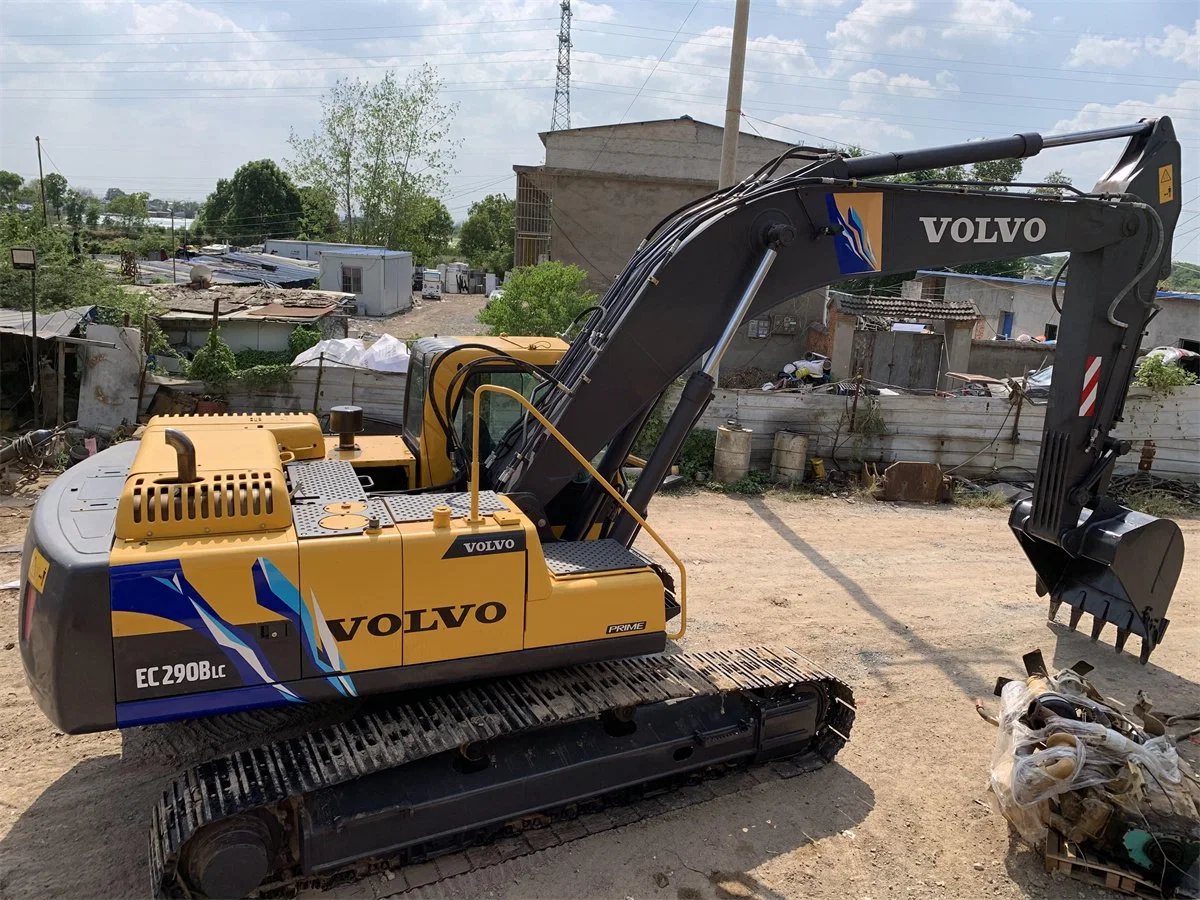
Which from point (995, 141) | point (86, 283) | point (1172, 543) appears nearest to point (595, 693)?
point (995, 141)

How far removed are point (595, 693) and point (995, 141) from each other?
172 inches

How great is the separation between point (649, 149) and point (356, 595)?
65.2 ft

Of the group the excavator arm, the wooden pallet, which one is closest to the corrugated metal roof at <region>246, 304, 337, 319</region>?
the excavator arm

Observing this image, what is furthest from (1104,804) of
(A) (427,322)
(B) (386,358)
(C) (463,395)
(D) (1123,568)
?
(A) (427,322)

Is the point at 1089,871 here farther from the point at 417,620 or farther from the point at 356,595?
the point at 356,595

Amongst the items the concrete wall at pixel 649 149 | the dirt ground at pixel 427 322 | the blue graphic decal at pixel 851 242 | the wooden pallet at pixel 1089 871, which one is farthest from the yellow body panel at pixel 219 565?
the concrete wall at pixel 649 149

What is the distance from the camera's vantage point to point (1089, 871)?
4703 millimetres

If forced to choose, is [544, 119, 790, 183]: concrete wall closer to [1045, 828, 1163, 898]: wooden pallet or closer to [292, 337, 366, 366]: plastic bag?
[292, 337, 366, 366]: plastic bag

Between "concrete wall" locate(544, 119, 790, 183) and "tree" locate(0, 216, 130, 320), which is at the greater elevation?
"concrete wall" locate(544, 119, 790, 183)

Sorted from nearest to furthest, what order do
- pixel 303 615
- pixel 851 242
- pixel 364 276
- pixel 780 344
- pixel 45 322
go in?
1. pixel 303 615
2. pixel 851 242
3. pixel 45 322
4. pixel 780 344
5. pixel 364 276

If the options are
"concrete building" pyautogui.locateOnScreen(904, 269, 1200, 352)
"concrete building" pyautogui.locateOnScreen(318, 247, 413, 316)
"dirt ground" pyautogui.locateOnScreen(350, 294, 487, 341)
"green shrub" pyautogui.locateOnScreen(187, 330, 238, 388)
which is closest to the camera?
"green shrub" pyautogui.locateOnScreen(187, 330, 238, 388)

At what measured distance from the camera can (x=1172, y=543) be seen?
273 inches

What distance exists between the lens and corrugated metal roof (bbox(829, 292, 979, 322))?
1923cm

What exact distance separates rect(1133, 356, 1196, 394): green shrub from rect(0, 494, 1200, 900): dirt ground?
5.78 m
